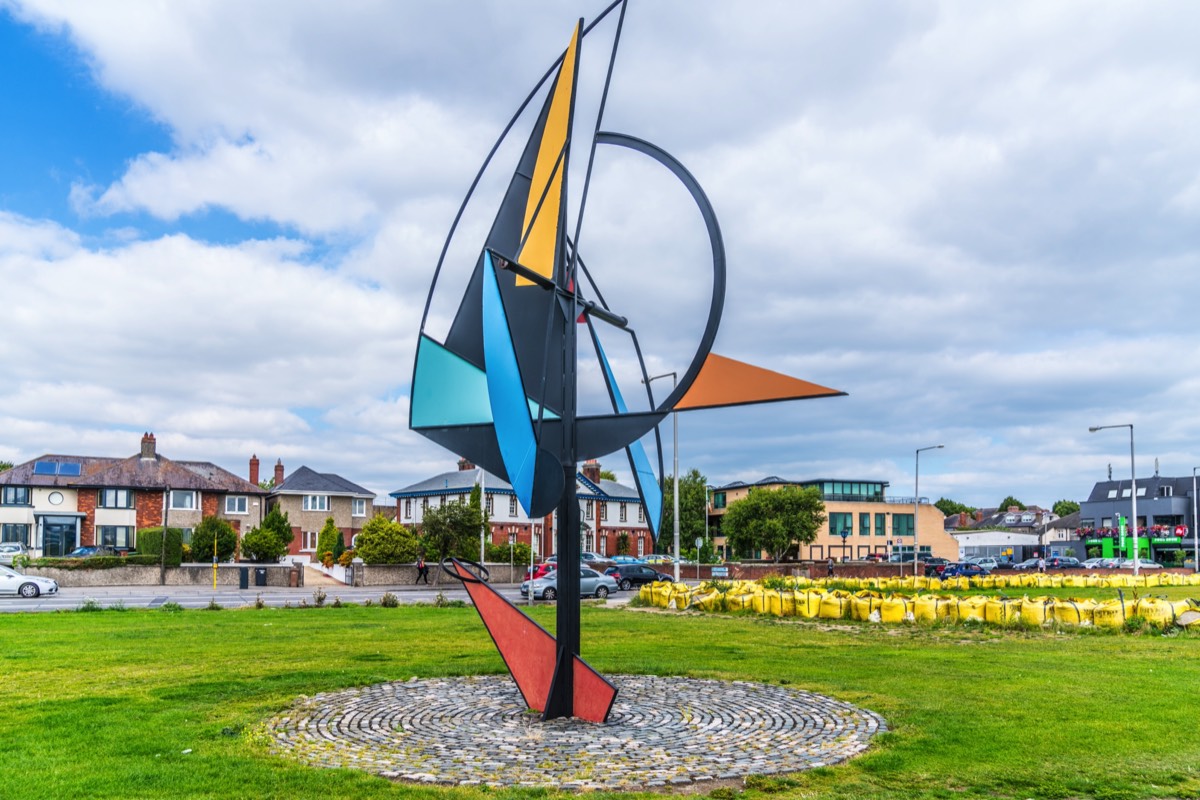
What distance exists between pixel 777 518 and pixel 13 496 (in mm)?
50550

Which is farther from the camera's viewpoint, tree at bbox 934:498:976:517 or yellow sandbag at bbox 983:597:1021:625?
tree at bbox 934:498:976:517

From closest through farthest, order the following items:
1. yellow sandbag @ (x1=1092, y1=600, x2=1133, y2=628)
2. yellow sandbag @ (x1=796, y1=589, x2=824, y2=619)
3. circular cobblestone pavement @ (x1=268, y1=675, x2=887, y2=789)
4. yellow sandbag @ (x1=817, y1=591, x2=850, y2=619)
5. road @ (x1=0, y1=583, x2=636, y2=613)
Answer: circular cobblestone pavement @ (x1=268, y1=675, x2=887, y2=789)
yellow sandbag @ (x1=1092, y1=600, x2=1133, y2=628)
yellow sandbag @ (x1=817, y1=591, x2=850, y2=619)
yellow sandbag @ (x1=796, y1=589, x2=824, y2=619)
road @ (x1=0, y1=583, x2=636, y2=613)

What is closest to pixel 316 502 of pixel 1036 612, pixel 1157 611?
pixel 1036 612

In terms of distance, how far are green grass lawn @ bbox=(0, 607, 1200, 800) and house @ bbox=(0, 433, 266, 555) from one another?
3648 cm

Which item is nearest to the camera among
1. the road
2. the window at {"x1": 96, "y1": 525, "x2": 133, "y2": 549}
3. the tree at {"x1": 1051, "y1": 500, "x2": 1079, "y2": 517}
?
the road

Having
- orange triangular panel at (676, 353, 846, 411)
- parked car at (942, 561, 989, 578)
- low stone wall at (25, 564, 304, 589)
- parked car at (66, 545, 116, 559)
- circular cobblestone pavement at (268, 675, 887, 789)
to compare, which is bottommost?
parked car at (942, 561, 989, 578)

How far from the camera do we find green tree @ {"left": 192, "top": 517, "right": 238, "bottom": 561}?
52094 millimetres

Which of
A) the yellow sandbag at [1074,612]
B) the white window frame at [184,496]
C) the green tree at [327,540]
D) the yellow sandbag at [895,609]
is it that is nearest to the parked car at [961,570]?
the yellow sandbag at [895,609]

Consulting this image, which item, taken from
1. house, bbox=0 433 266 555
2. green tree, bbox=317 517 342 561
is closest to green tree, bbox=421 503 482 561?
green tree, bbox=317 517 342 561

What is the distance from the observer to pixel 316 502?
68875 millimetres

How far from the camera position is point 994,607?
78.8 ft

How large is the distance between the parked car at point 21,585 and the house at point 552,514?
32326 mm

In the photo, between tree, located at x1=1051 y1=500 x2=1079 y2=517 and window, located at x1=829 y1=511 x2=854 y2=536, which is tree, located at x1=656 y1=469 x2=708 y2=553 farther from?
tree, located at x1=1051 y1=500 x2=1079 y2=517

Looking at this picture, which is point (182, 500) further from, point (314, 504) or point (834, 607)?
point (834, 607)
